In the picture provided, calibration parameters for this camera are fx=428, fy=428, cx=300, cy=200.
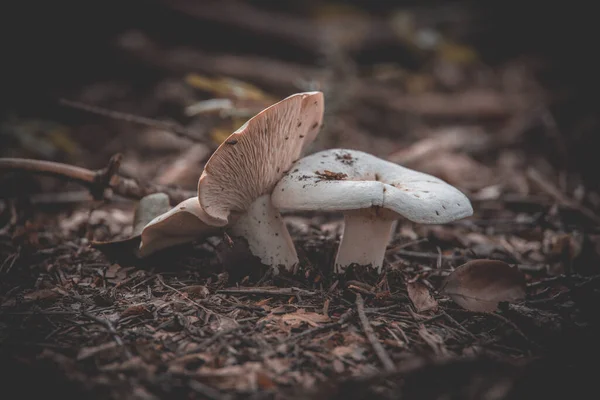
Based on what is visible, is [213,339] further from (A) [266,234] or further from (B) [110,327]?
(A) [266,234]

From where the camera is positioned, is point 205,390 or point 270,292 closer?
point 205,390

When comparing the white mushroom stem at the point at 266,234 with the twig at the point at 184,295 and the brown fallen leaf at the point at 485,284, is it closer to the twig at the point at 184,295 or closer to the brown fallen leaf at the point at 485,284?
the twig at the point at 184,295

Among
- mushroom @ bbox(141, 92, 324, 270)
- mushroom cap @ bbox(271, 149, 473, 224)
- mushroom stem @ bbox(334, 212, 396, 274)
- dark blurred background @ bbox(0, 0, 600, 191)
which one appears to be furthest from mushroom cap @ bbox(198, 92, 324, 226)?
dark blurred background @ bbox(0, 0, 600, 191)

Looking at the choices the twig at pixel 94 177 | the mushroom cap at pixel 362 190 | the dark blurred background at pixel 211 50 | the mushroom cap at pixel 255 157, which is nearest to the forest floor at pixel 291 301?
the twig at pixel 94 177

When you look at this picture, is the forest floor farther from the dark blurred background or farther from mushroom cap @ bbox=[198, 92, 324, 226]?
the dark blurred background

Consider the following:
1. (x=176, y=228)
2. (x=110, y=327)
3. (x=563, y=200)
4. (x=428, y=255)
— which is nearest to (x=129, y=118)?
(x=176, y=228)

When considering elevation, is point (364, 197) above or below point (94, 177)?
above
